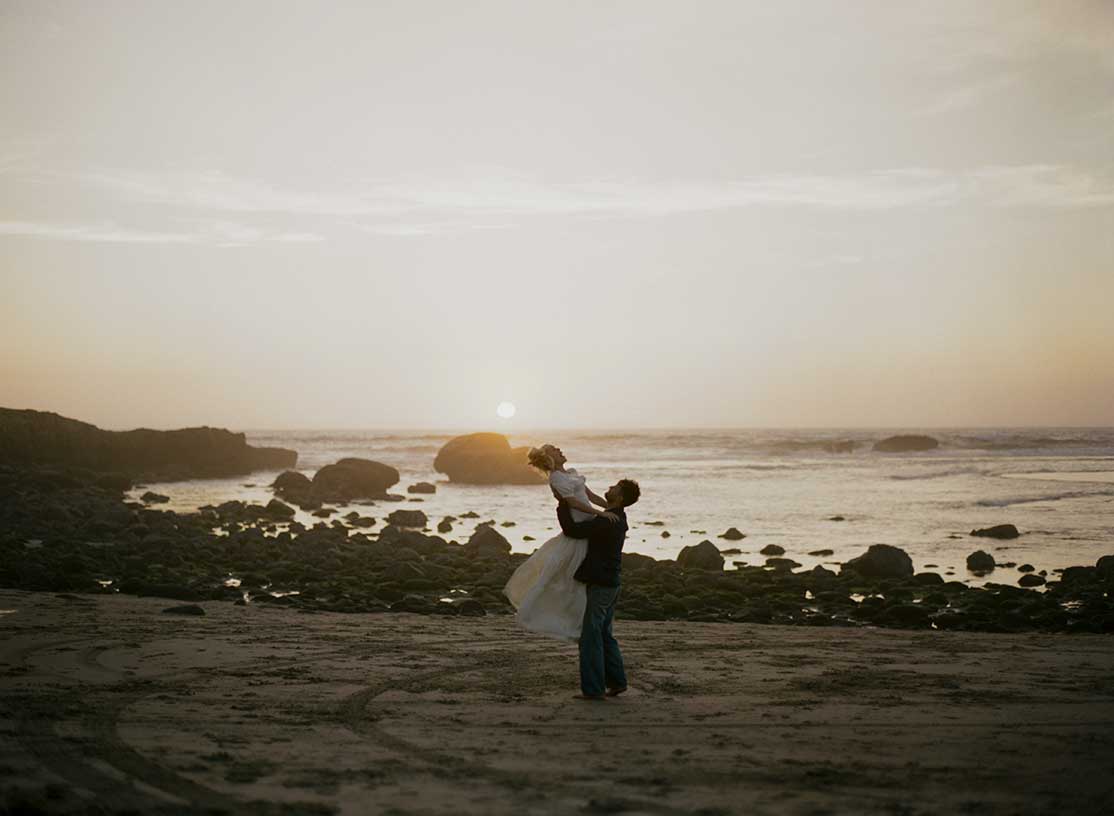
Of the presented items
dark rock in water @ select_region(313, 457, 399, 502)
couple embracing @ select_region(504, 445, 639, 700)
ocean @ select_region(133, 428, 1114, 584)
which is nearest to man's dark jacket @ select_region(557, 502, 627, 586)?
couple embracing @ select_region(504, 445, 639, 700)

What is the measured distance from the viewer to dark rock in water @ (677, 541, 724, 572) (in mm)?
18691

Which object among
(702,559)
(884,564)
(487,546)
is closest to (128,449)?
(487,546)

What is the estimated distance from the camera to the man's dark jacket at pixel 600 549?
8.89 meters

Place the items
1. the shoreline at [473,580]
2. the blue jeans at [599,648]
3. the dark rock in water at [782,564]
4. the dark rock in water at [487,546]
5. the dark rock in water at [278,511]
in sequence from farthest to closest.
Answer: the dark rock in water at [278,511] < the dark rock in water at [487,546] < the dark rock in water at [782,564] < the shoreline at [473,580] < the blue jeans at [599,648]

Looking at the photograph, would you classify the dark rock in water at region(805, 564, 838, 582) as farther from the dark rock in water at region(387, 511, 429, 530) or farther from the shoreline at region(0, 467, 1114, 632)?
the dark rock in water at region(387, 511, 429, 530)

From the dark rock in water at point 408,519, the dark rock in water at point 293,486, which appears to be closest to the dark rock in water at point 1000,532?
the dark rock in water at point 408,519

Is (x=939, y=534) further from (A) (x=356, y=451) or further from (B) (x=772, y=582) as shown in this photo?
(A) (x=356, y=451)

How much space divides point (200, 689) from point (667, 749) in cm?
417

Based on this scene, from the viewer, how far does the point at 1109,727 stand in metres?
7.48

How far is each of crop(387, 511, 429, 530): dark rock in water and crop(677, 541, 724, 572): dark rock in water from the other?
35.3 feet

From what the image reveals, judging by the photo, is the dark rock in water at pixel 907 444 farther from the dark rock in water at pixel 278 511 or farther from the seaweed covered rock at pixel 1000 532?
the dark rock in water at pixel 278 511

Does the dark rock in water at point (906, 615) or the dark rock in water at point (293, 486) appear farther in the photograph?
the dark rock in water at point (293, 486)

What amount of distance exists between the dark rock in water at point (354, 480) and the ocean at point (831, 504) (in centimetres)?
249

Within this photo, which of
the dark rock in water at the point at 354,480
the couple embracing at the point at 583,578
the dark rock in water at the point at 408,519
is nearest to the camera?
the couple embracing at the point at 583,578
